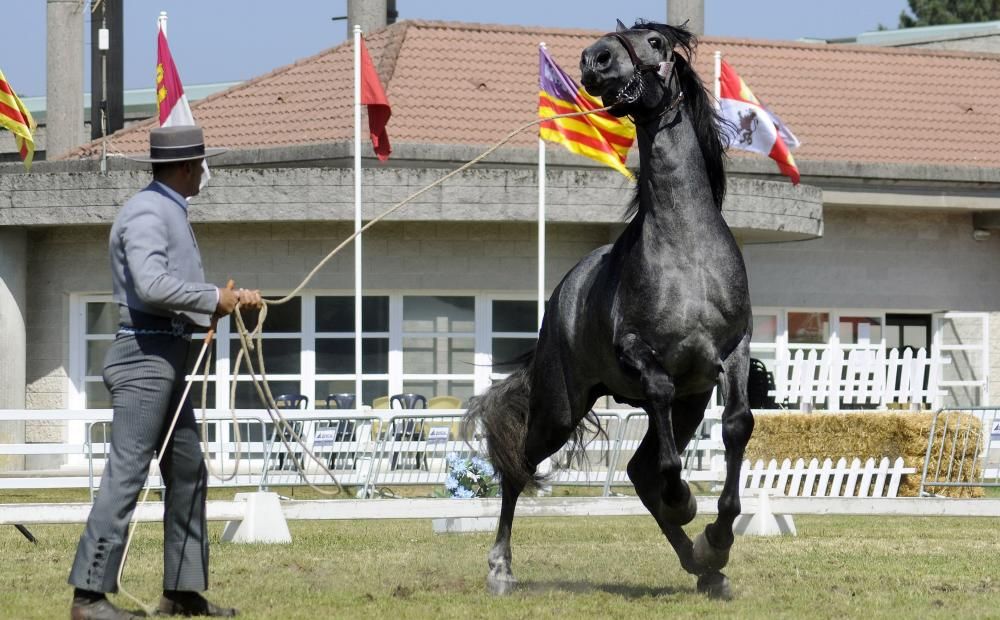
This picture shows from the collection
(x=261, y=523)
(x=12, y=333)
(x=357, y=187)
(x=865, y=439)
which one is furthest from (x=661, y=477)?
(x=12, y=333)

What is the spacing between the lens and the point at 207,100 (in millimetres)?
25531

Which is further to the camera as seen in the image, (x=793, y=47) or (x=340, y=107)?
(x=793, y=47)

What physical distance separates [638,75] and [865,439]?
11.1 meters

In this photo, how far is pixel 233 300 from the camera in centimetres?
618

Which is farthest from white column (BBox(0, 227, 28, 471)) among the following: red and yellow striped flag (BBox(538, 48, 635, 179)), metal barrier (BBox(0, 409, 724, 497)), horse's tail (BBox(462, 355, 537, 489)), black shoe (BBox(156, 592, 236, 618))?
black shoe (BBox(156, 592, 236, 618))

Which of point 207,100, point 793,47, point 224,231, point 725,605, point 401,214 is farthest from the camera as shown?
point 793,47

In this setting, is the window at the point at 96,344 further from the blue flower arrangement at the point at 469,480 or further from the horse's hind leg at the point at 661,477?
the horse's hind leg at the point at 661,477

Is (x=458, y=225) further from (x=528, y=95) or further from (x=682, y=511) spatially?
(x=682, y=511)

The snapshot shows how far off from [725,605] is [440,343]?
14936mm

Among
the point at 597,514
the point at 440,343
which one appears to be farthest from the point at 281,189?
the point at 597,514

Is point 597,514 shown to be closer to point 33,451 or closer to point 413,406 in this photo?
point 33,451

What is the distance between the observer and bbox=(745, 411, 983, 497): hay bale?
53.9 feet

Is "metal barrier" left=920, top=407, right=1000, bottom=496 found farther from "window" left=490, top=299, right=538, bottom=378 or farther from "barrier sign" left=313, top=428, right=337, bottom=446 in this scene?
"window" left=490, top=299, right=538, bottom=378

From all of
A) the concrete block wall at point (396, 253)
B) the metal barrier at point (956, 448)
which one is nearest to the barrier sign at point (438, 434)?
the metal barrier at point (956, 448)
